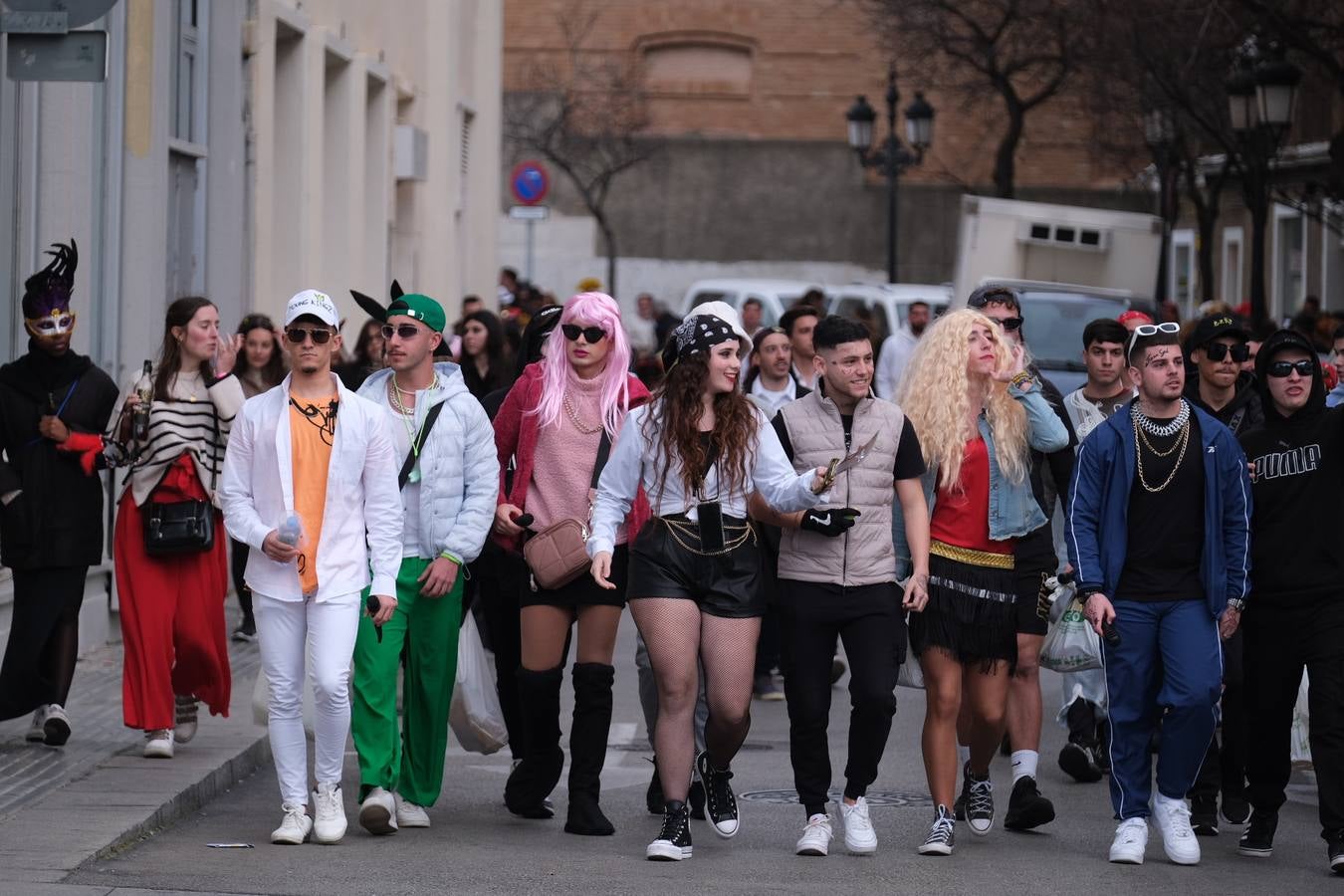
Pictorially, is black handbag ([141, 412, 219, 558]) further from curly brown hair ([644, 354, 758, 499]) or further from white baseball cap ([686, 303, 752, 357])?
white baseball cap ([686, 303, 752, 357])

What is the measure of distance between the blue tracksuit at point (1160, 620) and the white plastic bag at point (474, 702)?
2.27 meters

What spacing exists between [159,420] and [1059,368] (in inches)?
493

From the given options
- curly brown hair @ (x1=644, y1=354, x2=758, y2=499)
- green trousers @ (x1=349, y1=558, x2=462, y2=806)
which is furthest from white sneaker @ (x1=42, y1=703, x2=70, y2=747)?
curly brown hair @ (x1=644, y1=354, x2=758, y2=499)

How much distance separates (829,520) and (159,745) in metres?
3.14

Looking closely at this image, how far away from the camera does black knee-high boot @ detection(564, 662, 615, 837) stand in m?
8.29

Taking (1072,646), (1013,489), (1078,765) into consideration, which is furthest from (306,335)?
(1078,765)

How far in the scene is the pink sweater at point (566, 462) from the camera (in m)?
8.41

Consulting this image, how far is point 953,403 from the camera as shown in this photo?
8.43 metres

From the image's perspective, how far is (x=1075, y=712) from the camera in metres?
10.2

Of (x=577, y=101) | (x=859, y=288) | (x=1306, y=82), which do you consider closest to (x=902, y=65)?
(x=577, y=101)


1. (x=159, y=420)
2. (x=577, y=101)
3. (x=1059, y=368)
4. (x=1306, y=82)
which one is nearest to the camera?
(x=159, y=420)

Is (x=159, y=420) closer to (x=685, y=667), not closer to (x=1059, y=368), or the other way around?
(x=685, y=667)

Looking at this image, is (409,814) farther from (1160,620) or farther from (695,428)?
(1160,620)

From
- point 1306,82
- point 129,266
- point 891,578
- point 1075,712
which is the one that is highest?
point 1306,82
